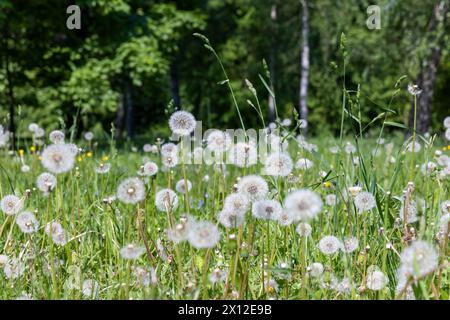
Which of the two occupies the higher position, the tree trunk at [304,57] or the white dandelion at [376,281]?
the tree trunk at [304,57]

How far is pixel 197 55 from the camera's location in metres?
24.9

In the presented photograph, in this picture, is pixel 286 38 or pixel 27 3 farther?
pixel 286 38

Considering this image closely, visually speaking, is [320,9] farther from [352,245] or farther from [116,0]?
[352,245]

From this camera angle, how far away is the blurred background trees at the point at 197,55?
10.2 metres

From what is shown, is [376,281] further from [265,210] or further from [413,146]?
[413,146]

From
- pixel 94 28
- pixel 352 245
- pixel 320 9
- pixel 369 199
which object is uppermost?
pixel 320 9

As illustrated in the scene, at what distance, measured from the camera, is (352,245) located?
1605 mm

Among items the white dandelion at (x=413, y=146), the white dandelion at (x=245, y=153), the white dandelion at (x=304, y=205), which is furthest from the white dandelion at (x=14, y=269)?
the white dandelion at (x=413, y=146)

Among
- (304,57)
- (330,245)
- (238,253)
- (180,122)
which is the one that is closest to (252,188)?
(238,253)

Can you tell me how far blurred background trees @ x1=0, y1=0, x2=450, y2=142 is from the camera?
33.5ft

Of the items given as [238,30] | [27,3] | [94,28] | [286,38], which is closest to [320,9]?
[286,38]

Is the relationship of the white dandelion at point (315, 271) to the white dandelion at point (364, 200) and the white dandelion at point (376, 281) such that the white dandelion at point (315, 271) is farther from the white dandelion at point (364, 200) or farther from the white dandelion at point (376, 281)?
the white dandelion at point (364, 200)
